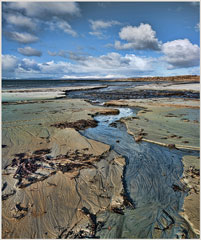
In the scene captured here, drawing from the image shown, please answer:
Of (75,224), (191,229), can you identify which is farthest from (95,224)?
(191,229)

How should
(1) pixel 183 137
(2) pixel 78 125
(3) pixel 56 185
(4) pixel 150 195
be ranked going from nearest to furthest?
(4) pixel 150 195 → (3) pixel 56 185 → (1) pixel 183 137 → (2) pixel 78 125

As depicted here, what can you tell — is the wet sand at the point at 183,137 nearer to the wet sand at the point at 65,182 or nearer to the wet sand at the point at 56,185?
the wet sand at the point at 65,182

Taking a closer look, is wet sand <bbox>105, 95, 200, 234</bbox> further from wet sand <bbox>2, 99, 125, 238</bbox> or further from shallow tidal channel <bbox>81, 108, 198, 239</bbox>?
wet sand <bbox>2, 99, 125, 238</bbox>

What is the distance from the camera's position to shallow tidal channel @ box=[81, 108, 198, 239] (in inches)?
115

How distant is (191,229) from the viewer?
2.94m

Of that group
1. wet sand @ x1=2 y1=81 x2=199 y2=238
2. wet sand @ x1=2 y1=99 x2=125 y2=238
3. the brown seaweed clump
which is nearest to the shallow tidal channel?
wet sand @ x1=2 y1=81 x2=199 y2=238

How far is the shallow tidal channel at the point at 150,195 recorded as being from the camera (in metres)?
2.91

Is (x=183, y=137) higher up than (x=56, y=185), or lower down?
higher up

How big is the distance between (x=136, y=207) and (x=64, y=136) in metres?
4.44

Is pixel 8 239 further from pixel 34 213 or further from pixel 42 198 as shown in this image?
pixel 42 198

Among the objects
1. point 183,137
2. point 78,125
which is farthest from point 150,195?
point 78,125

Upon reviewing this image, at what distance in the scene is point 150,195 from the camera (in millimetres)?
3764

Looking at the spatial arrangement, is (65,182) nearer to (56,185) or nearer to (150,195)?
(56,185)

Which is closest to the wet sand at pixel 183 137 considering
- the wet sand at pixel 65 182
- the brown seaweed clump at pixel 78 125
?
the wet sand at pixel 65 182
